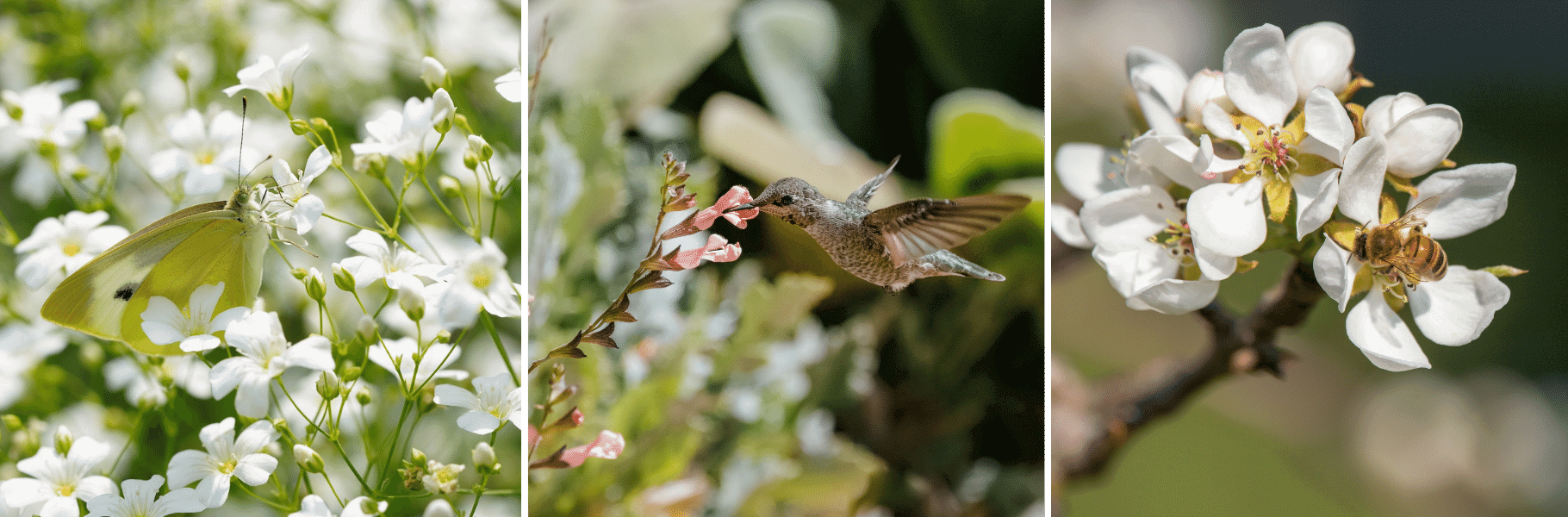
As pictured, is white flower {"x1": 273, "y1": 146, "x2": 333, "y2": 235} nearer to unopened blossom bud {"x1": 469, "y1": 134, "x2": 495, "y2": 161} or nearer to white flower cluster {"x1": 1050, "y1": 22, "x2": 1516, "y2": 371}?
unopened blossom bud {"x1": 469, "y1": 134, "x2": 495, "y2": 161}

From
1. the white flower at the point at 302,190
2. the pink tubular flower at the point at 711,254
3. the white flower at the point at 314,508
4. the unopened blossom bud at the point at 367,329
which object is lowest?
the white flower at the point at 314,508

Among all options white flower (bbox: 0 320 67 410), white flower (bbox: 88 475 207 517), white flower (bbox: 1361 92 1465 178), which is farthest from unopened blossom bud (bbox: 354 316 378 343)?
white flower (bbox: 1361 92 1465 178)

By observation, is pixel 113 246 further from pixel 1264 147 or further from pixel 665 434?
pixel 1264 147

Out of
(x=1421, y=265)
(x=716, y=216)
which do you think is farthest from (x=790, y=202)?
(x=1421, y=265)

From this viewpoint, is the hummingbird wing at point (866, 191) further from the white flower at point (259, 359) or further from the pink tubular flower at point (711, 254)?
the white flower at point (259, 359)

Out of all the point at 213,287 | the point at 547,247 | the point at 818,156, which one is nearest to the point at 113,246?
the point at 213,287

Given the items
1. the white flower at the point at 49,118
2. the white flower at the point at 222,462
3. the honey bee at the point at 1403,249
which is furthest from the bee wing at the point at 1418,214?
the white flower at the point at 49,118
